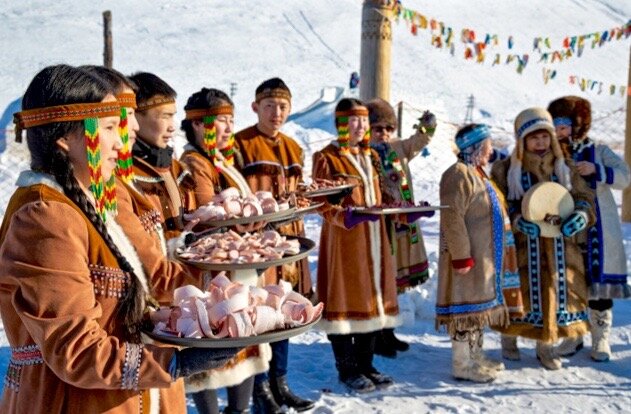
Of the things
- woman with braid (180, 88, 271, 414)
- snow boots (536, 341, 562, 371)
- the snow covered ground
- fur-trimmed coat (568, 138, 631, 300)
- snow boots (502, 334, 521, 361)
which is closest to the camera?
woman with braid (180, 88, 271, 414)

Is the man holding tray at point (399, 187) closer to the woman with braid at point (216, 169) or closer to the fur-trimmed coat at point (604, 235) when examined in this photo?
the fur-trimmed coat at point (604, 235)

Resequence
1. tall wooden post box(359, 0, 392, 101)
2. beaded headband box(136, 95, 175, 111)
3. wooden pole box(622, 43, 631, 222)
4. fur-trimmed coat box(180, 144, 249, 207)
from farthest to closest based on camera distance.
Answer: wooden pole box(622, 43, 631, 222)
tall wooden post box(359, 0, 392, 101)
fur-trimmed coat box(180, 144, 249, 207)
beaded headband box(136, 95, 175, 111)

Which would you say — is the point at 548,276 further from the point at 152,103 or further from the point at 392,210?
the point at 152,103

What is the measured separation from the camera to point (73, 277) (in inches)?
61.3

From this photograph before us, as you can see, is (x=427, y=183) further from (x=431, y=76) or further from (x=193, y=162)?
(x=431, y=76)

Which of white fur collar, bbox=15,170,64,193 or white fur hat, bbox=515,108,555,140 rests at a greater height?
white fur hat, bbox=515,108,555,140

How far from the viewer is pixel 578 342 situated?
486 cm

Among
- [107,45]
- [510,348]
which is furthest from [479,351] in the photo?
[107,45]

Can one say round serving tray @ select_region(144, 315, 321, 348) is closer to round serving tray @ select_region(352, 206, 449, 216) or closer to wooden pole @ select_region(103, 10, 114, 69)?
round serving tray @ select_region(352, 206, 449, 216)

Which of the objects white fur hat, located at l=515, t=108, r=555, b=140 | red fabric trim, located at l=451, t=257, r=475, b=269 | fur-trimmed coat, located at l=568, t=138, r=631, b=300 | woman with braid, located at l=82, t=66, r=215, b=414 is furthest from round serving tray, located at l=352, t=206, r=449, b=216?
fur-trimmed coat, located at l=568, t=138, r=631, b=300

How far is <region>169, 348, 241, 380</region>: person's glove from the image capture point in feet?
5.23

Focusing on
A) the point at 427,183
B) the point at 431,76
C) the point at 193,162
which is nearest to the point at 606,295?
the point at 193,162

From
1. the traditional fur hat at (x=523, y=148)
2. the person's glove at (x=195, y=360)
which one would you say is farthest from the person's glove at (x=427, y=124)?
the person's glove at (x=195, y=360)

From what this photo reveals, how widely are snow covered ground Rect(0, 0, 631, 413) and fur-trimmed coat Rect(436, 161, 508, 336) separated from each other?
3.42ft
